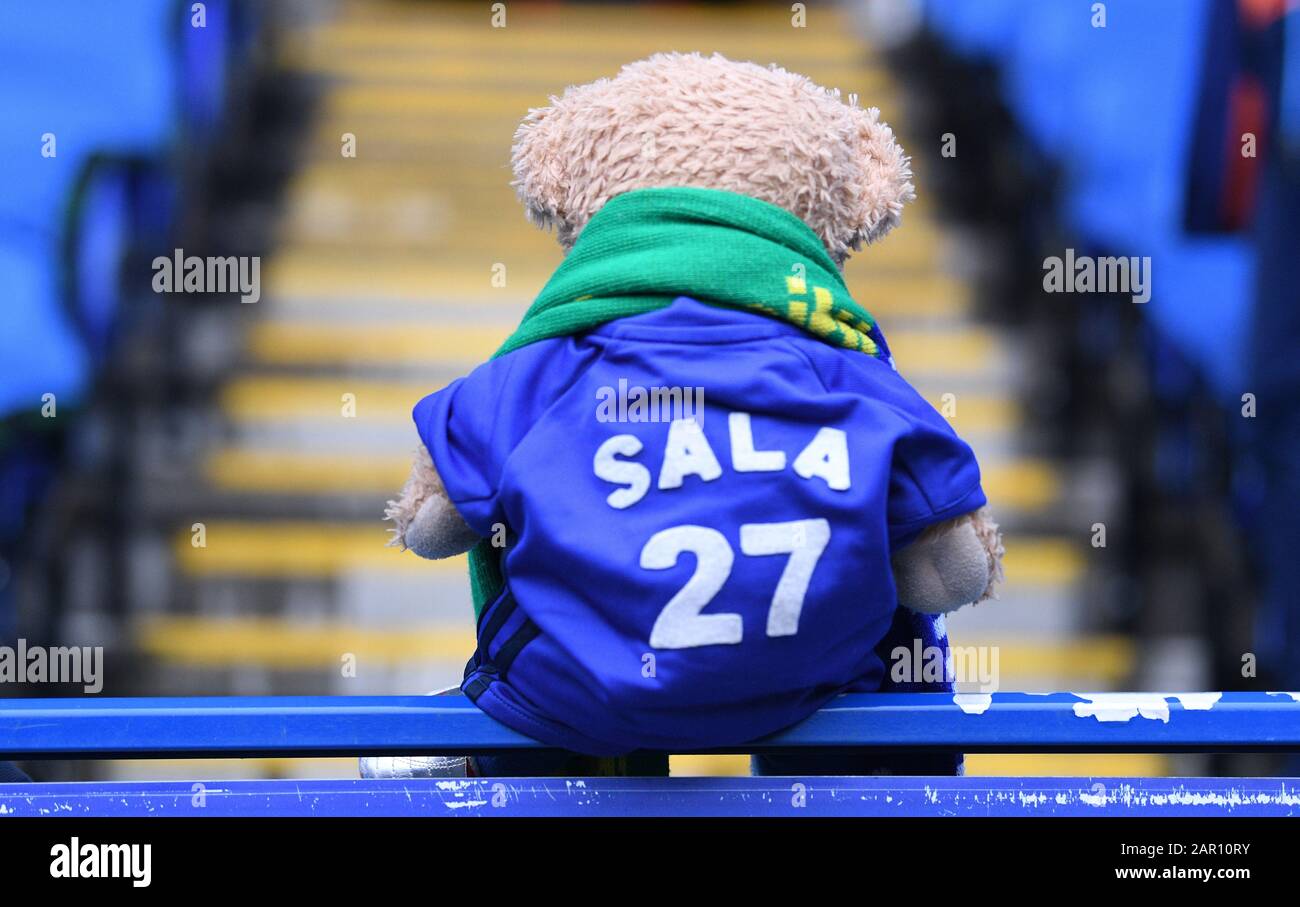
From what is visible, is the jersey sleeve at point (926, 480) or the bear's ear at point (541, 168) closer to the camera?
the jersey sleeve at point (926, 480)

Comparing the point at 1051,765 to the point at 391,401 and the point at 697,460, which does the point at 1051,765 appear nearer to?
the point at 391,401

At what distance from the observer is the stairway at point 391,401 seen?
143 inches

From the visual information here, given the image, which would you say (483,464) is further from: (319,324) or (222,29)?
(222,29)

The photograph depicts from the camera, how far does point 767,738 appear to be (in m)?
1.46

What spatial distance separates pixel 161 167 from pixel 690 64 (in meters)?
3.13

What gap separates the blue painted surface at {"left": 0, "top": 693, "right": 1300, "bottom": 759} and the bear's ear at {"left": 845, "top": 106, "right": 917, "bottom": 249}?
0.52 meters

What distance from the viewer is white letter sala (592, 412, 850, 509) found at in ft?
4.58

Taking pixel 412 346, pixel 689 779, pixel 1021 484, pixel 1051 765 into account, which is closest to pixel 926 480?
pixel 689 779

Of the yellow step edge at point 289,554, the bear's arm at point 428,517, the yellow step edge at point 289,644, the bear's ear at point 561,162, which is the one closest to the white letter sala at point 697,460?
the bear's arm at point 428,517

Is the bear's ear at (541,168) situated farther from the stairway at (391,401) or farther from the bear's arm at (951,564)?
the stairway at (391,401)

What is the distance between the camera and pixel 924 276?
448 centimetres

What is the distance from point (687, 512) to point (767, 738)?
241mm

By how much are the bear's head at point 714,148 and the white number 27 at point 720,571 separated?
390 millimetres
